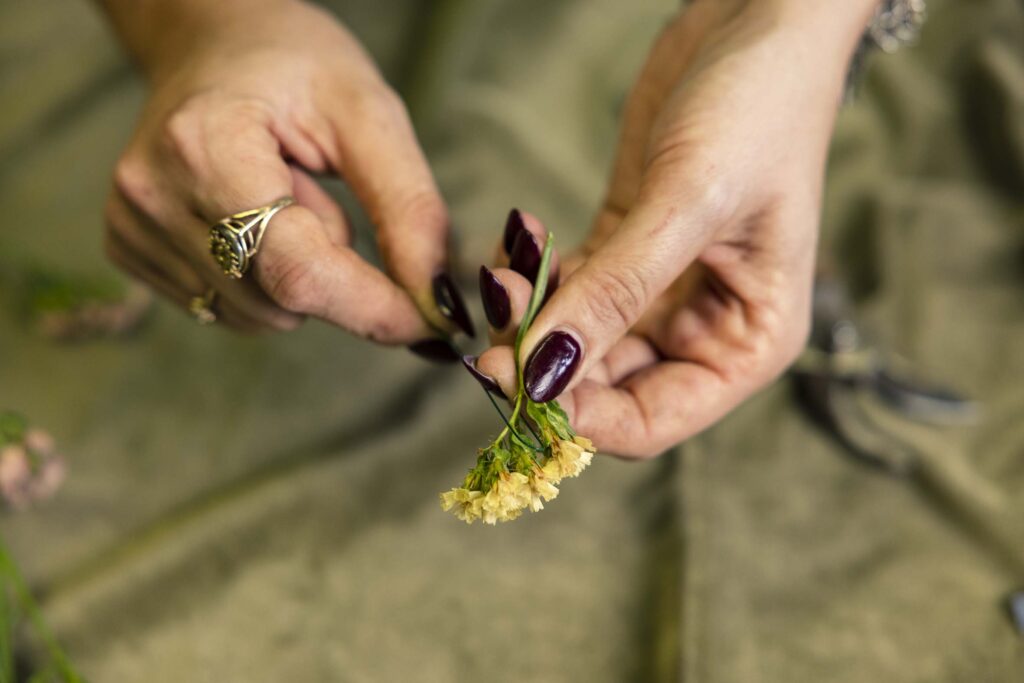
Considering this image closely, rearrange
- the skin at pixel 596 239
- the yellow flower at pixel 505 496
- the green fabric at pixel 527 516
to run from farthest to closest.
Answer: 1. the green fabric at pixel 527 516
2. the skin at pixel 596 239
3. the yellow flower at pixel 505 496

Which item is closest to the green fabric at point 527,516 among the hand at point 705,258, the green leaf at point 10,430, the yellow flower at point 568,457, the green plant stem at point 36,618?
the green plant stem at point 36,618

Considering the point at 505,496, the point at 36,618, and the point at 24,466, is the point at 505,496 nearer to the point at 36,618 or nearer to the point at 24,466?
the point at 36,618

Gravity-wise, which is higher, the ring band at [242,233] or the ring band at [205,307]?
the ring band at [242,233]

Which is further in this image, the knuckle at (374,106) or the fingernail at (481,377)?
the knuckle at (374,106)

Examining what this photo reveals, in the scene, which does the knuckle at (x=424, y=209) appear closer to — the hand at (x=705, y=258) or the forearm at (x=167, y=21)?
the hand at (x=705, y=258)

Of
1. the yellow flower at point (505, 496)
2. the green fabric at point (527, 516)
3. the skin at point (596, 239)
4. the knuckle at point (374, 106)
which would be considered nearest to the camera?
the yellow flower at point (505, 496)

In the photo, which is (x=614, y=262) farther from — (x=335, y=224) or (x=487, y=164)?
(x=487, y=164)

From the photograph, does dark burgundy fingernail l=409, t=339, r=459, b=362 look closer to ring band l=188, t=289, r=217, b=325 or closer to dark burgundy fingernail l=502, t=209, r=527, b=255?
dark burgundy fingernail l=502, t=209, r=527, b=255
